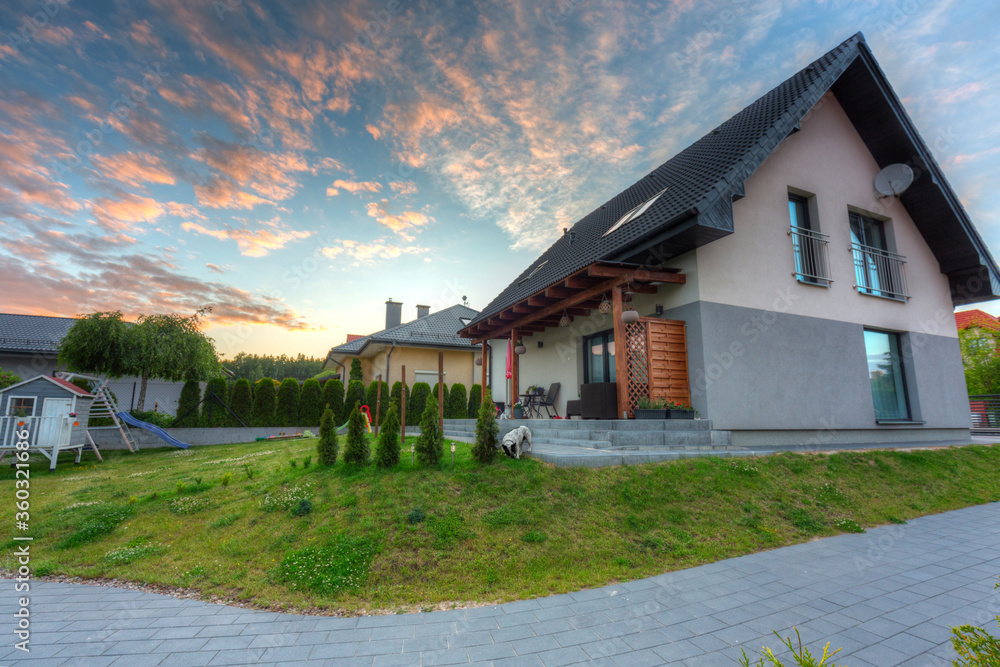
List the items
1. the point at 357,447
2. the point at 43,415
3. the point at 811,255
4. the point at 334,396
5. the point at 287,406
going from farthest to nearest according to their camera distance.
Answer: the point at 334,396 → the point at 287,406 → the point at 43,415 → the point at 811,255 → the point at 357,447

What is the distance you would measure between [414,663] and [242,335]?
451 inches

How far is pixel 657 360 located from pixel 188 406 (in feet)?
50.7

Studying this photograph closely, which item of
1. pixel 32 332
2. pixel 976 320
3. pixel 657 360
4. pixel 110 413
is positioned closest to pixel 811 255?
pixel 657 360

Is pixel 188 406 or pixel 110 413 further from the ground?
pixel 188 406

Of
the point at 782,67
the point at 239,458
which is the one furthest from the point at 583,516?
the point at 782,67

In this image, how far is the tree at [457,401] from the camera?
16500 mm

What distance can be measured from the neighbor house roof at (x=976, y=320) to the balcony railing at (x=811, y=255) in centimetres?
1783

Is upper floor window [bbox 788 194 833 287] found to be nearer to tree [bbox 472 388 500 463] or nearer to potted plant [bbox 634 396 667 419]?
potted plant [bbox 634 396 667 419]

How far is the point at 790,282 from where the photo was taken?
8.21 m

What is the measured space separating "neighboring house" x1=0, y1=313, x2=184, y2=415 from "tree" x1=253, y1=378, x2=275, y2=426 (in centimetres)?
737

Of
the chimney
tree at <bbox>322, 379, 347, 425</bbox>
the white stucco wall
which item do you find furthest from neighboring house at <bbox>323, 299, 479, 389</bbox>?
the white stucco wall

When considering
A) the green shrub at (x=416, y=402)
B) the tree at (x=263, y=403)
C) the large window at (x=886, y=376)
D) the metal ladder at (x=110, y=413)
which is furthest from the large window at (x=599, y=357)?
the metal ladder at (x=110, y=413)

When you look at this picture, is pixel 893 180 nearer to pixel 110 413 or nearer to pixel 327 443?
pixel 327 443

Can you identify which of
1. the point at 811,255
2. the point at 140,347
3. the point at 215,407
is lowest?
the point at 215,407
